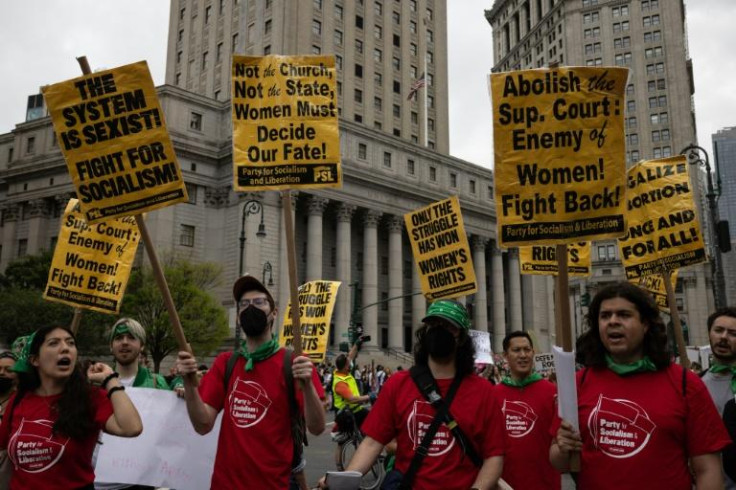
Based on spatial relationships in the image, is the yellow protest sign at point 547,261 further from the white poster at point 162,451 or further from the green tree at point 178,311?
the green tree at point 178,311

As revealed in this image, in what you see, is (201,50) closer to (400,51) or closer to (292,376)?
(400,51)

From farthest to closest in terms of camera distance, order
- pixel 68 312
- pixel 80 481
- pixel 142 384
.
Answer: pixel 68 312 → pixel 142 384 → pixel 80 481

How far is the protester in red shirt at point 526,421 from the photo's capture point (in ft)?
15.9

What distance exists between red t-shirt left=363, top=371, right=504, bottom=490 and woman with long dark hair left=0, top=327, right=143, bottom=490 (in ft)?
5.05

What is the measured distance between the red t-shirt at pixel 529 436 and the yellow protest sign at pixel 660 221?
4.06 meters

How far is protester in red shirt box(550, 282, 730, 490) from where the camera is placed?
3215mm

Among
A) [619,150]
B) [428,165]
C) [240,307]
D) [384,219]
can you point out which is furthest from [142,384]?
[428,165]

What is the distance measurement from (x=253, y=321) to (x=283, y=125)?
2.00m

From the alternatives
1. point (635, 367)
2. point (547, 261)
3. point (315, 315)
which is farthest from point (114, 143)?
point (315, 315)

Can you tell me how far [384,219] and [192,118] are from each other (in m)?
19.3

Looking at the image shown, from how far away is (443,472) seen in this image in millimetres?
3545

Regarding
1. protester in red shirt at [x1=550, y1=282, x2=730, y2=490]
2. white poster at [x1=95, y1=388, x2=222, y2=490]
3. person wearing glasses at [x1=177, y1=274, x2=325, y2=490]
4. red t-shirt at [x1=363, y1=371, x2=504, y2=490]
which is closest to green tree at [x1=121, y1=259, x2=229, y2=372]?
white poster at [x1=95, y1=388, x2=222, y2=490]

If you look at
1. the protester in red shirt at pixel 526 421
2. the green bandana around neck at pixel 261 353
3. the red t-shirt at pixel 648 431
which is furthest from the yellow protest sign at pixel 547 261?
the red t-shirt at pixel 648 431

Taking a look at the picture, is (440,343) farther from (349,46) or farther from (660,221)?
(349,46)
